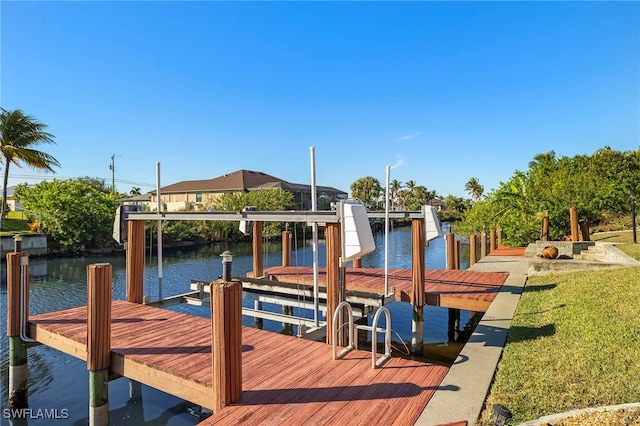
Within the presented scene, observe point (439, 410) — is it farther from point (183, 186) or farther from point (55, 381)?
point (183, 186)

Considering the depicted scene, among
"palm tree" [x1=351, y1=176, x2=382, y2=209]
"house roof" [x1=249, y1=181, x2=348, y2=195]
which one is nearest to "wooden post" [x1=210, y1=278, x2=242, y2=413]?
"house roof" [x1=249, y1=181, x2=348, y2=195]

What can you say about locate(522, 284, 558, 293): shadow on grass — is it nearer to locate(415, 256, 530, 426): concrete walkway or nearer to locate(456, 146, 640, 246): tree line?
locate(415, 256, 530, 426): concrete walkway

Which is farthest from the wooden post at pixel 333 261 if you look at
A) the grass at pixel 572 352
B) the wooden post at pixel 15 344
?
the wooden post at pixel 15 344

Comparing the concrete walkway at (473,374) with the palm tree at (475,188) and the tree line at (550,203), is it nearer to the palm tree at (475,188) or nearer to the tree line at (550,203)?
the tree line at (550,203)

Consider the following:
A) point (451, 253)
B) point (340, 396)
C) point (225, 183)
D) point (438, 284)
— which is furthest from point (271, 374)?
point (225, 183)

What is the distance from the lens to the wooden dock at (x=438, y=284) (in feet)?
30.0

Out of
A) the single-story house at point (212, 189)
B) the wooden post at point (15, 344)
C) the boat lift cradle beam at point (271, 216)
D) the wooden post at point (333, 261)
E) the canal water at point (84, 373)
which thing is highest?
the single-story house at point (212, 189)

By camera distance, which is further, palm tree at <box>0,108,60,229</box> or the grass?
palm tree at <box>0,108,60,229</box>

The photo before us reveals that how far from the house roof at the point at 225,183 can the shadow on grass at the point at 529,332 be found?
46.2 metres

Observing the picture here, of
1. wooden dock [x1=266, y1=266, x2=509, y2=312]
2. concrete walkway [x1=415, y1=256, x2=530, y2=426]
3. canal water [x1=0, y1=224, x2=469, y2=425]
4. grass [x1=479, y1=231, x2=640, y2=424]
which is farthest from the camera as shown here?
wooden dock [x1=266, y1=266, x2=509, y2=312]

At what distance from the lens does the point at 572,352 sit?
5.30 meters

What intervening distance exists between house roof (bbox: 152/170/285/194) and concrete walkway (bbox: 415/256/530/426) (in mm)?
45408

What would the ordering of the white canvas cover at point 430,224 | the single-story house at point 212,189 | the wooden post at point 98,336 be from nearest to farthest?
the wooden post at point 98,336
the white canvas cover at point 430,224
the single-story house at point 212,189

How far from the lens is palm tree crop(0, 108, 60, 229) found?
26.4m
